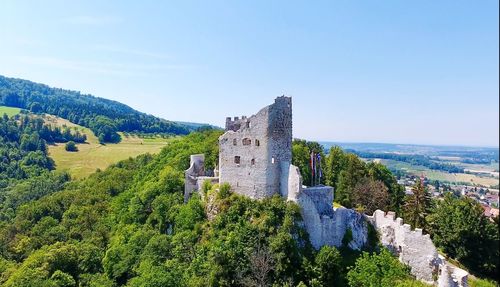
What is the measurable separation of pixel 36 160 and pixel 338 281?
120154 millimetres

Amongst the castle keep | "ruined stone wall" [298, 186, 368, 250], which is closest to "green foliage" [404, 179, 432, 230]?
the castle keep

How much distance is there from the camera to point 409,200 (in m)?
57.7

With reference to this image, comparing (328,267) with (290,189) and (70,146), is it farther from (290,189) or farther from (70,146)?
(70,146)

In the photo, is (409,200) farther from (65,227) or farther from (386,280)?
(65,227)

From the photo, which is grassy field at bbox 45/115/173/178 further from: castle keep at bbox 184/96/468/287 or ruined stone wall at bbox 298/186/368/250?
ruined stone wall at bbox 298/186/368/250

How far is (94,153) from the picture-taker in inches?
5994

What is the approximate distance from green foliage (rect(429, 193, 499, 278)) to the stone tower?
976 inches

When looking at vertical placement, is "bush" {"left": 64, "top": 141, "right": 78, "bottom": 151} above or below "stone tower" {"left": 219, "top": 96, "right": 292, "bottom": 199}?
below

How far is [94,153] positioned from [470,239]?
132 m

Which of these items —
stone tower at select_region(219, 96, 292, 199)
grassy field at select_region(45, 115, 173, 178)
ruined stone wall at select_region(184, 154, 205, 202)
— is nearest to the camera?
stone tower at select_region(219, 96, 292, 199)

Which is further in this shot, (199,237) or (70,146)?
(70,146)

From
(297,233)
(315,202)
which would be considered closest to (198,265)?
(297,233)

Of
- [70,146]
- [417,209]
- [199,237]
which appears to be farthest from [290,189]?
[70,146]

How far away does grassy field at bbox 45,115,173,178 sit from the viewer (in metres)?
136
